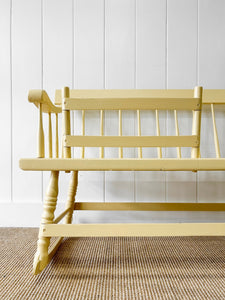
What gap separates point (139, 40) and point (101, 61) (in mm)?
184

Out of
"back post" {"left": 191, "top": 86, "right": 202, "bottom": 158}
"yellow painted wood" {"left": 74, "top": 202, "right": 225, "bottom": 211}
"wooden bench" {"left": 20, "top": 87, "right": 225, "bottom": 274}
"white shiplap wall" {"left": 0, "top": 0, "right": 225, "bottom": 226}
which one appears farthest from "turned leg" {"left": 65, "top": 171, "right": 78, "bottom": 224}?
"back post" {"left": 191, "top": 86, "right": 202, "bottom": 158}

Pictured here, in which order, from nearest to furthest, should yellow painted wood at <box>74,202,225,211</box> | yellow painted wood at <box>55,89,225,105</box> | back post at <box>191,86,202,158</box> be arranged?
back post at <box>191,86,202,158</box> < yellow painted wood at <box>74,202,225,211</box> < yellow painted wood at <box>55,89,225,105</box>

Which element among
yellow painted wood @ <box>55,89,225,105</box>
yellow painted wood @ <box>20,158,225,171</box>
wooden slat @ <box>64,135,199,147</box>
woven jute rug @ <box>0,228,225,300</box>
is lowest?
woven jute rug @ <box>0,228,225,300</box>

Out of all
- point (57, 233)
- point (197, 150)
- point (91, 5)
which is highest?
point (91, 5)

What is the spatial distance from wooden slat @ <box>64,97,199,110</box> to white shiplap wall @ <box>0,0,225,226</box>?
46cm

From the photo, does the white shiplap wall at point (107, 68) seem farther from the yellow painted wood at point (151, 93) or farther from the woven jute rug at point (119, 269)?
the woven jute rug at point (119, 269)

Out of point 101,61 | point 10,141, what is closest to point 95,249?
point 10,141

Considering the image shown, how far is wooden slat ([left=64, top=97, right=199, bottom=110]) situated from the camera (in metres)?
0.67

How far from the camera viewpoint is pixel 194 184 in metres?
1.15

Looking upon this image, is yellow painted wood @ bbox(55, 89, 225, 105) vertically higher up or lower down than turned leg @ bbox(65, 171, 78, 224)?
higher up

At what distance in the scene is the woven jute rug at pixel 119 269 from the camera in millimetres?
593

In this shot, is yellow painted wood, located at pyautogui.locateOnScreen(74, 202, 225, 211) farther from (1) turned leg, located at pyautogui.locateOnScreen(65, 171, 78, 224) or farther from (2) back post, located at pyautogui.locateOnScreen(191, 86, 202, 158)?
(2) back post, located at pyautogui.locateOnScreen(191, 86, 202, 158)

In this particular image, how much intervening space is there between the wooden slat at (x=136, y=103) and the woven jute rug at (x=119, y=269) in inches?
16.2

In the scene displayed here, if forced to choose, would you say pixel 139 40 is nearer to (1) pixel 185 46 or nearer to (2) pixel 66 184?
(1) pixel 185 46
